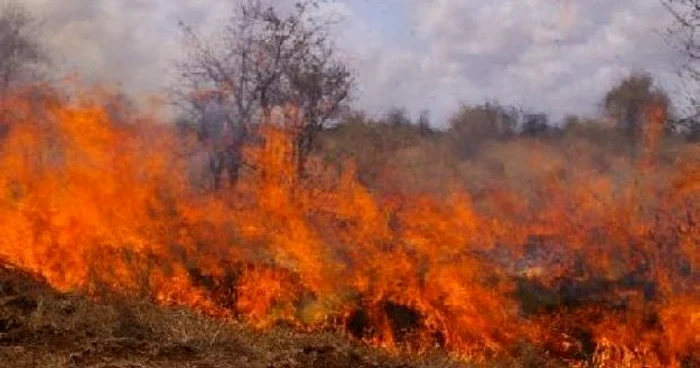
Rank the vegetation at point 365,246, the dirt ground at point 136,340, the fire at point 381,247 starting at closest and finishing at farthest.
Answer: the dirt ground at point 136,340 → the vegetation at point 365,246 → the fire at point 381,247

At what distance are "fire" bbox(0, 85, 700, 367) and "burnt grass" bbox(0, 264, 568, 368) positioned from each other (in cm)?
Result: 95

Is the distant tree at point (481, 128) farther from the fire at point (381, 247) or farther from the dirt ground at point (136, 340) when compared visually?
the dirt ground at point (136, 340)

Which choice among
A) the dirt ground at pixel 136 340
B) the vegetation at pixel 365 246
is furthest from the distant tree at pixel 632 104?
the dirt ground at pixel 136 340

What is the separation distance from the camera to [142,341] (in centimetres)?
1145

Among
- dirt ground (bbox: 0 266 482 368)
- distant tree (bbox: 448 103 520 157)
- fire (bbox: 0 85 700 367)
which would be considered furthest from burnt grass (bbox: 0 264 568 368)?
distant tree (bbox: 448 103 520 157)

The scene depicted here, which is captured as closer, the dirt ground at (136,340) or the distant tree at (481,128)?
the dirt ground at (136,340)

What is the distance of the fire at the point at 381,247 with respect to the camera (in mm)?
15289

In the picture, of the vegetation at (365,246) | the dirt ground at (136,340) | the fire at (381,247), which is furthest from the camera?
the fire at (381,247)

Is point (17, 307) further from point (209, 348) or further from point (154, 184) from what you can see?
point (154, 184)

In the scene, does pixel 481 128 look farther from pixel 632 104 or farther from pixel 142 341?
pixel 142 341

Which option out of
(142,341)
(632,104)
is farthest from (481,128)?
(142,341)

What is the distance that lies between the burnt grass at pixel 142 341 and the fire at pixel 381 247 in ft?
3.11

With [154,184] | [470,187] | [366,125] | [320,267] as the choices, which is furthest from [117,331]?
[366,125]

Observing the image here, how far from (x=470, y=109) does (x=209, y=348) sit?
12.3 metres
